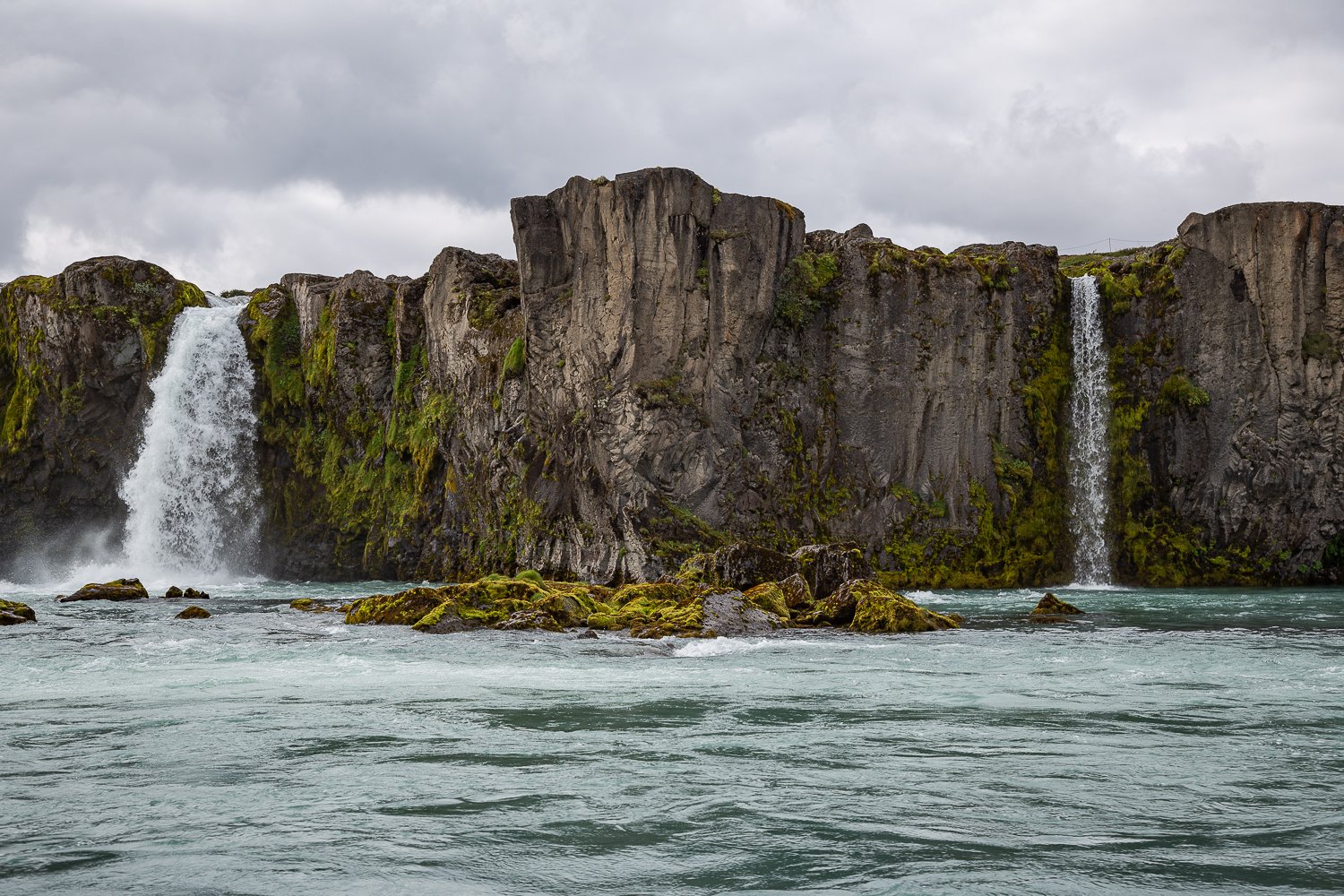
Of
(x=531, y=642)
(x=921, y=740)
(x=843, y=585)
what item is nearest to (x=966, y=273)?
(x=843, y=585)

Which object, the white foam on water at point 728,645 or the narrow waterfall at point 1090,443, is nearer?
the white foam on water at point 728,645

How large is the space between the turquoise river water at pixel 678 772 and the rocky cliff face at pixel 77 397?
3749 cm

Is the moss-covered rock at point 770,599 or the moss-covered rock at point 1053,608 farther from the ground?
the moss-covered rock at point 770,599

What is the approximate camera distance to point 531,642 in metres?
23.5

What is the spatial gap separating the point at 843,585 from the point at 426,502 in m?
28.8

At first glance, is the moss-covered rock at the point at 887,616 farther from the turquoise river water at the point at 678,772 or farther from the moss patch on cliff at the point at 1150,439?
the moss patch on cliff at the point at 1150,439

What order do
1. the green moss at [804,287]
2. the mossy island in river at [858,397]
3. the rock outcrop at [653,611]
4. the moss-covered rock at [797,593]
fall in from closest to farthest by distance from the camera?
the rock outcrop at [653,611]
the moss-covered rock at [797,593]
the mossy island in river at [858,397]
the green moss at [804,287]

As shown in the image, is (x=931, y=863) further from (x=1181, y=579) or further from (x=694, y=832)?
(x=1181, y=579)

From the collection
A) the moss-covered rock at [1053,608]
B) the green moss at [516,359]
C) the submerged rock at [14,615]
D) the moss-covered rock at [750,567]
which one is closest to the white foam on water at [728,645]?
the moss-covered rock at [750,567]

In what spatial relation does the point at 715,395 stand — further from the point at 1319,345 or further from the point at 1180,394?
the point at 1319,345

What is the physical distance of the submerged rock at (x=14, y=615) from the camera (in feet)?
93.7

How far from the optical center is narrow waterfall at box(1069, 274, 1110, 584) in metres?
47.9

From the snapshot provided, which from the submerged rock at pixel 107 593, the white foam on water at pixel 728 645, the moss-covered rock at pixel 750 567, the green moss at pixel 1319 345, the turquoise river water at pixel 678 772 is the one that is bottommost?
the turquoise river water at pixel 678 772

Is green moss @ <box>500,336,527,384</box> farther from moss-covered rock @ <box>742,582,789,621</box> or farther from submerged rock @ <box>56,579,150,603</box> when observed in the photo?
moss-covered rock @ <box>742,582,789,621</box>
